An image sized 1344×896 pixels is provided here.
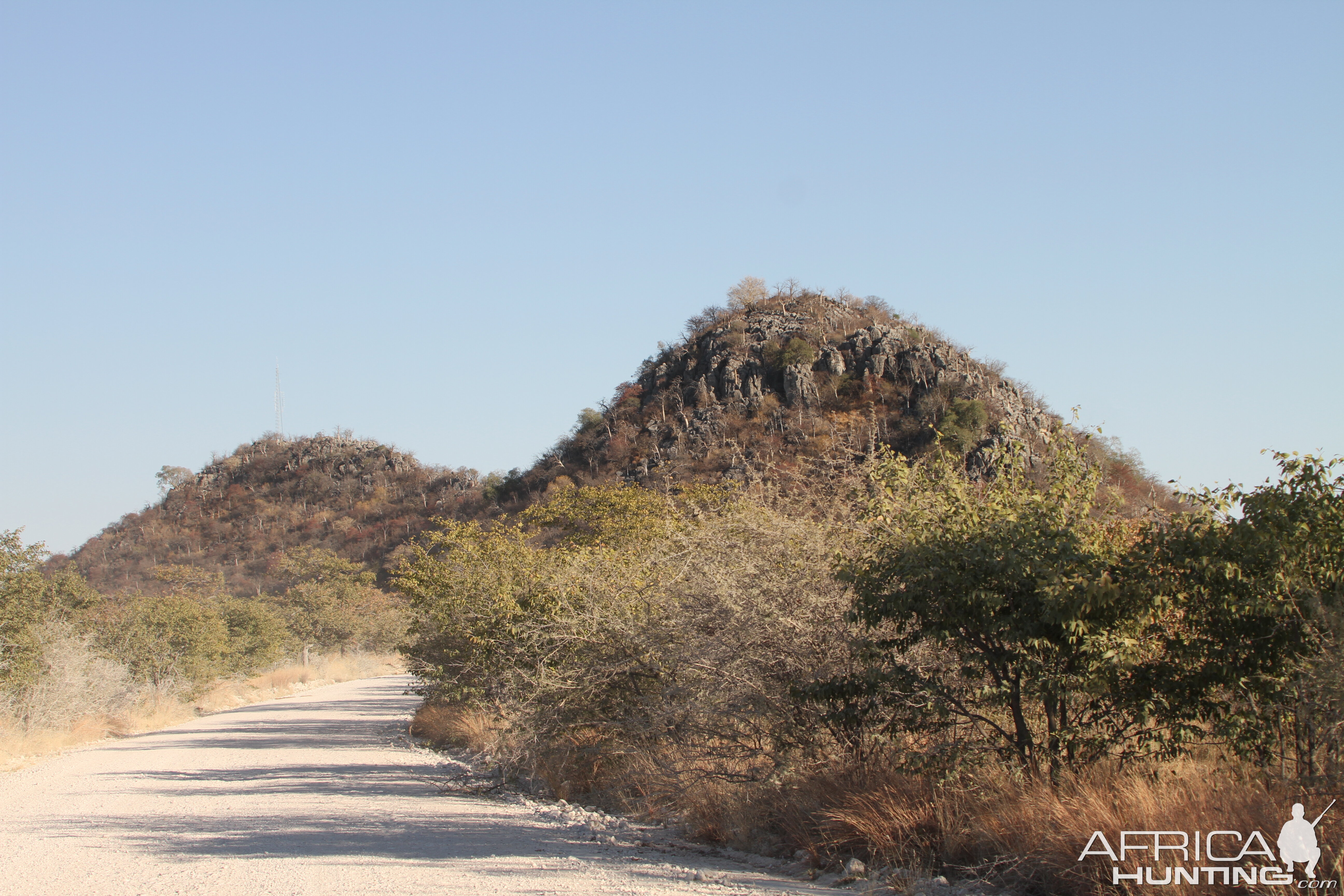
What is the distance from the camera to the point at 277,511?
107250 mm

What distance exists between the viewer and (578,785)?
41.1 ft

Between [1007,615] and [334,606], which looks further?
[334,606]

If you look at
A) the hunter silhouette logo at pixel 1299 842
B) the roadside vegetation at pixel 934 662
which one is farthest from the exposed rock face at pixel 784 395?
the hunter silhouette logo at pixel 1299 842

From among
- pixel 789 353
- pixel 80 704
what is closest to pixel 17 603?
pixel 80 704

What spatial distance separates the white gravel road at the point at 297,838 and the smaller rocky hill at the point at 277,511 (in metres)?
67.7

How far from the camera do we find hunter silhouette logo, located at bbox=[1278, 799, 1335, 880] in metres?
5.23

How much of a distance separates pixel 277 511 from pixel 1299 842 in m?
113

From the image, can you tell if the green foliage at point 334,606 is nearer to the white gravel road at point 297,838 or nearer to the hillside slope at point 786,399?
the hillside slope at point 786,399

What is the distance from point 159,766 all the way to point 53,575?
44.5ft

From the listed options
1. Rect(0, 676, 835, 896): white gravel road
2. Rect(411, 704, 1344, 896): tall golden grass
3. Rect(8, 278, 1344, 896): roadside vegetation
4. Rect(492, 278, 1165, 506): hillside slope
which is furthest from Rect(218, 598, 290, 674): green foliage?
Rect(411, 704, 1344, 896): tall golden grass

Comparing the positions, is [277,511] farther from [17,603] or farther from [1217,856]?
[1217,856]

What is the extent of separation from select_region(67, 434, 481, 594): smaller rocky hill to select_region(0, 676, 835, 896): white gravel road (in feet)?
222

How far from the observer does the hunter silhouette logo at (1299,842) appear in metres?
5.23

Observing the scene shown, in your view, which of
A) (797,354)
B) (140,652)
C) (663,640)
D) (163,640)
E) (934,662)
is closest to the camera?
(934,662)
